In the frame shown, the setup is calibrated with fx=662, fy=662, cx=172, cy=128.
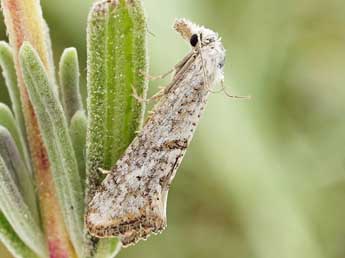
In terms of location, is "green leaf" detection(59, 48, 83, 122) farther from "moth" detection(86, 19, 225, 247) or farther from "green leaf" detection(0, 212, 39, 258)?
"green leaf" detection(0, 212, 39, 258)

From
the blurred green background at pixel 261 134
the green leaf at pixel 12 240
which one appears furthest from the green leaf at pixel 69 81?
the blurred green background at pixel 261 134

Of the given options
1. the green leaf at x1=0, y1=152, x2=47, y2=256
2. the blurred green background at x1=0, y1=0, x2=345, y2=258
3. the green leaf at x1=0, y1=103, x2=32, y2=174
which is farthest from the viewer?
the blurred green background at x1=0, y1=0, x2=345, y2=258

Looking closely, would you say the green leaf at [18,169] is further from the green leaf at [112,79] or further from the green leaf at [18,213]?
the green leaf at [112,79]

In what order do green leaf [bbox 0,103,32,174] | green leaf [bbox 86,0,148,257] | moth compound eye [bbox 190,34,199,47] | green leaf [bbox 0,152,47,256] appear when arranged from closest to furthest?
green leaf [bbox 86,0,148,257] → green leaf [bbox 0,152,47,256] → green leaf [bbox 0,103,32,174] → moth compound eye [bbox 190,34,199,47]

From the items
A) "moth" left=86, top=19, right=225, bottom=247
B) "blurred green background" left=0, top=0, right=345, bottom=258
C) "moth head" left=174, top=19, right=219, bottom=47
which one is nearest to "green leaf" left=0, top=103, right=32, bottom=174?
"moth" left=86, top=19, right=225, bottom=247

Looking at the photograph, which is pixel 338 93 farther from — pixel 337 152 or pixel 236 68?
pixel 236 68

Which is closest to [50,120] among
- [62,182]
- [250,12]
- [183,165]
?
[62,182]

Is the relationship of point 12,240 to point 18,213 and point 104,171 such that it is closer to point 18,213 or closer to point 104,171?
point 18,213
